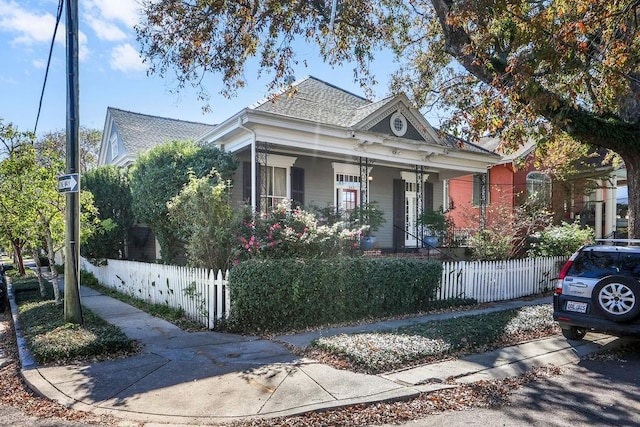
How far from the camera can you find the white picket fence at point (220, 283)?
7.66m

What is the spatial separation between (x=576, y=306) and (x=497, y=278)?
423cm

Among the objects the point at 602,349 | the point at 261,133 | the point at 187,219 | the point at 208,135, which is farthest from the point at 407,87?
the point at 602,349

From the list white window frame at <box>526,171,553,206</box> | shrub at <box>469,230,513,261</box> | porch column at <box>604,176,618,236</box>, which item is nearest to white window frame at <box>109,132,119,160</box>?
shrub at <box>469,230,513,261</box>

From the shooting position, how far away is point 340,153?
1248 cm

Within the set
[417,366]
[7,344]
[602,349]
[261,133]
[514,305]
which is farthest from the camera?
[261,133]

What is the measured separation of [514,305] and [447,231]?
17.2 ft

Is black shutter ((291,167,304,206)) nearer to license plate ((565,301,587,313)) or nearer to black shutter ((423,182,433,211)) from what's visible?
black shutter ((423,182,433,211))

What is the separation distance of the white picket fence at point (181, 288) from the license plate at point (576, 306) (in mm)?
5384

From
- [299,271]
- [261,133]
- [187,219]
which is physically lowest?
[299,271]

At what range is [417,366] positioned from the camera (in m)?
5.50

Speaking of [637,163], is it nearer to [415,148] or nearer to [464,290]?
[464,290]

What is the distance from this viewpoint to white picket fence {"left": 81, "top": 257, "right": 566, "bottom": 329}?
7.66 m

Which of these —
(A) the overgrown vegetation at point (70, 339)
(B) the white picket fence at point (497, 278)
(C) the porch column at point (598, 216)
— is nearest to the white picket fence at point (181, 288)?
(A) the overgrown vegetation at point (70, 339)

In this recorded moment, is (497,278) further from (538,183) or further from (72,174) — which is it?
(538,183)
